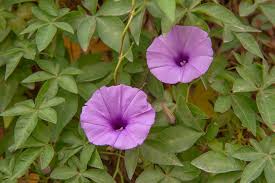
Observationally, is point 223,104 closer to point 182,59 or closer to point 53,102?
point 182,59

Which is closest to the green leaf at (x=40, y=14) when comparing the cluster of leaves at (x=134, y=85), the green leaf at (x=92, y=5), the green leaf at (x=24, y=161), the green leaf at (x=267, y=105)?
the cluster of leaves at (x=134, y=85)

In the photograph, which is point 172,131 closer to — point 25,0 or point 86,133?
point 86,133

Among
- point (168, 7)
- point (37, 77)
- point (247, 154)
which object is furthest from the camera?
point (37, 77)

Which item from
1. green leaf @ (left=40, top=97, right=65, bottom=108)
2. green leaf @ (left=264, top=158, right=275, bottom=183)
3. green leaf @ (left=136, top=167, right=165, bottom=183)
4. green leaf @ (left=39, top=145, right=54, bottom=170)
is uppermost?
green leaf @ (left=40, top=97, right=65, bottom=108)

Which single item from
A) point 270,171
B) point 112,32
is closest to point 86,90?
point 112,32

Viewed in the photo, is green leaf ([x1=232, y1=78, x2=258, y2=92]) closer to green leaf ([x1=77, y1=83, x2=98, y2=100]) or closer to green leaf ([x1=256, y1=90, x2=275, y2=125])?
green leaf ([x1=256, y1=90, x2=275, y2=125])

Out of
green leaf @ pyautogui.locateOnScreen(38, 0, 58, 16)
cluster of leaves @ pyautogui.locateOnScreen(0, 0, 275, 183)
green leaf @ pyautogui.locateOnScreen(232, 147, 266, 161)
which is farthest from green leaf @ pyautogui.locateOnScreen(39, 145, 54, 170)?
green leaf @ pyautogui.locateOnScreen(232, 147, 266, 161)
